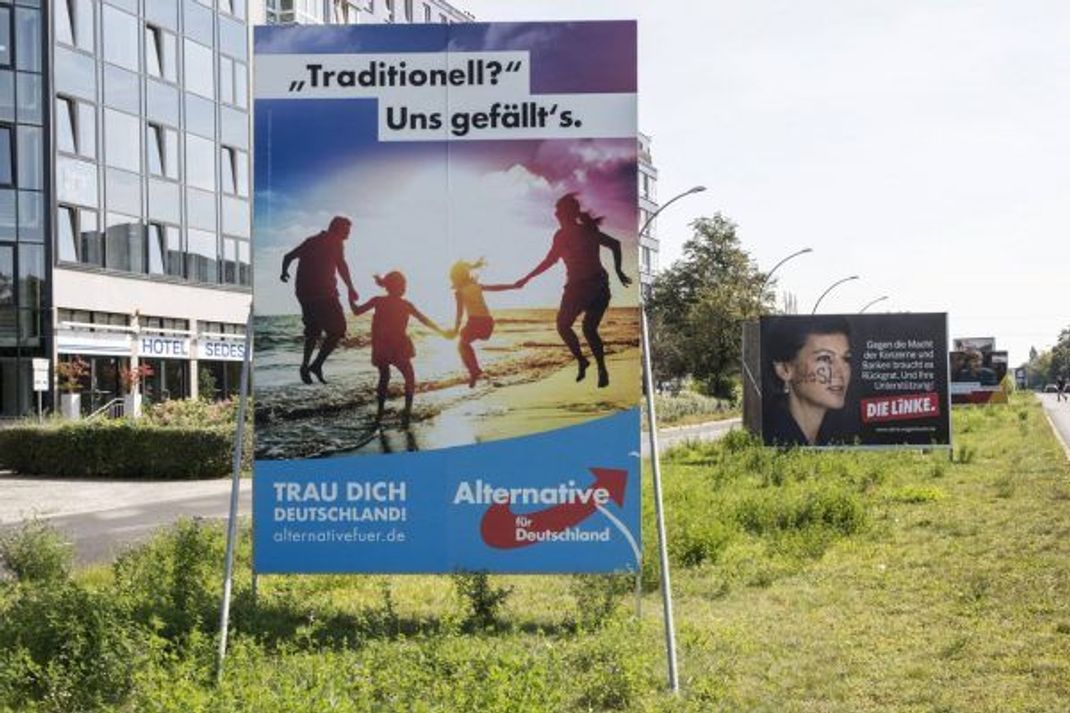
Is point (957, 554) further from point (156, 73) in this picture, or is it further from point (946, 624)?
point (156, 73)

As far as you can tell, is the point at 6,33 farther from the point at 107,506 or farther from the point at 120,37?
the point at 107,506

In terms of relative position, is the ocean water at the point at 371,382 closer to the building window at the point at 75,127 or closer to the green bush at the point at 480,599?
the green bush at the point at 480,599

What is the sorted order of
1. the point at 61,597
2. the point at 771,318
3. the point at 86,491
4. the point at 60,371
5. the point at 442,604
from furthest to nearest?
the point at 60,371 → the point at 771,318 → the point at 86,491 → the point at 442,604 → the point at 61,597

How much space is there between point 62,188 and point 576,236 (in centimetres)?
3677

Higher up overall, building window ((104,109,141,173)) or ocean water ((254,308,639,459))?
building window ((104,109,141,173))

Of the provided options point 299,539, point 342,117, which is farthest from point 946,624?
point 342,117

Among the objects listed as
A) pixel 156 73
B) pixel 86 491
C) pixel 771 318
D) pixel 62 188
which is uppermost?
pixel 156 73

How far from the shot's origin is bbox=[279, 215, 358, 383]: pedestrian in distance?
8172mm

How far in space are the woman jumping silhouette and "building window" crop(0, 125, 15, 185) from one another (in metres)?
36.2

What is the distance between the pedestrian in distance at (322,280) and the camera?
8.17 metres

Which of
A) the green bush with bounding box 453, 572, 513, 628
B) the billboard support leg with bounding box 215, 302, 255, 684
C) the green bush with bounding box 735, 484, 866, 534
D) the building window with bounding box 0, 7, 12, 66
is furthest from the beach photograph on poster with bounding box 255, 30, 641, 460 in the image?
the building window with bounding box 0, 7, 12, 66

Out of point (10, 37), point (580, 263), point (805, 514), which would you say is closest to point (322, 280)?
point (580, 263)

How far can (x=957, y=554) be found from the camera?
12.7 m

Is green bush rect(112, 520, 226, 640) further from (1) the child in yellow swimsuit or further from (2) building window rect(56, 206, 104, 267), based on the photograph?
(2) building window rect(56, 206, 104, 267)
